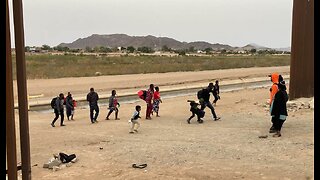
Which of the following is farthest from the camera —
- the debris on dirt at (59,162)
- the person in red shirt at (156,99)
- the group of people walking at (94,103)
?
the person in red shirt at (156,99)

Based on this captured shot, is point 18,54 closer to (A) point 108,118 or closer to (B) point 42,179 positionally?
(B) point 42,179

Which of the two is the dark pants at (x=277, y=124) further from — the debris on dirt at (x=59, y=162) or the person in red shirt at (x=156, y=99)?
the debris on dirt at (x=59, y=162)

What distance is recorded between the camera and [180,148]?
422 inches

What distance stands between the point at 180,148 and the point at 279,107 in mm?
3111

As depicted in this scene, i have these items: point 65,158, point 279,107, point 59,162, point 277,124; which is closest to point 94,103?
point 65,158

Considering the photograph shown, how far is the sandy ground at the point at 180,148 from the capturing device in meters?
8.46

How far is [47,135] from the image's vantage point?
1330 cm

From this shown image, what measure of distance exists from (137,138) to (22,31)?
30.5ft

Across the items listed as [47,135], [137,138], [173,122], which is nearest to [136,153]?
[137,138]

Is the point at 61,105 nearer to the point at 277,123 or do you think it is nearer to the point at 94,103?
the point at 94,103

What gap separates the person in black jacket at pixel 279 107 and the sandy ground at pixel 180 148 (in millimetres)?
406

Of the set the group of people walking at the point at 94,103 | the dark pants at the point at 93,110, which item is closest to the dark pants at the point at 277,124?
the group of people walking at the point at 94,103

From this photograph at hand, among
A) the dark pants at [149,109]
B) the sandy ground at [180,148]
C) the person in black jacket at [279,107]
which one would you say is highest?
the person in black jacket at [279,107]

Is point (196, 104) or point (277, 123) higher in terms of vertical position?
point (196, 104)
